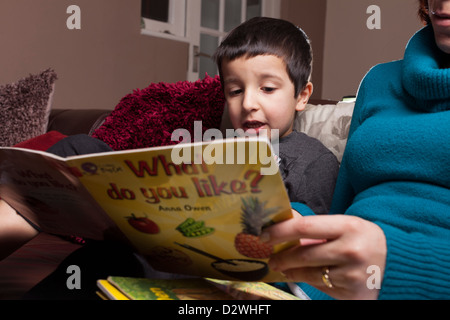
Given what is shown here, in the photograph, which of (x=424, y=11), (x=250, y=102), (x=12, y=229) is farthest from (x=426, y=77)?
(x=12, y=229)

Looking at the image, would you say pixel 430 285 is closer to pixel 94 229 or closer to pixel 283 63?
pixel 94 229

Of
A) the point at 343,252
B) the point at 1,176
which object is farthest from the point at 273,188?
the point at 1,176

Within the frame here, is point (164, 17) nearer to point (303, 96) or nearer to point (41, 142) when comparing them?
point (41, 142)

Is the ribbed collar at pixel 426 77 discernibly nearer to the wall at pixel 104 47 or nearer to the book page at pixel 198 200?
the book page at pixel 198 200

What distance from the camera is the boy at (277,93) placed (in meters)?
1.00

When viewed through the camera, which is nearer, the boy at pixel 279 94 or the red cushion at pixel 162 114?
the boy at pixel 279 94

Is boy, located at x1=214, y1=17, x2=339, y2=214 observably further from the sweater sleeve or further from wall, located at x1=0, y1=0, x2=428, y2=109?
wall, located at x1=0, y1=0, x2=428, y2=109

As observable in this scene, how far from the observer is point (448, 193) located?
0.69m

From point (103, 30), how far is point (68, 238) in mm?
1735

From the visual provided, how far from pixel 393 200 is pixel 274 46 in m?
0.52

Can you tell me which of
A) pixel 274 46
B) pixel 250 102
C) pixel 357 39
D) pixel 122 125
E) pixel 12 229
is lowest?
pixel 12 229

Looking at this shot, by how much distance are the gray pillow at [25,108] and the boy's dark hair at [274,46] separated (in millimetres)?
744

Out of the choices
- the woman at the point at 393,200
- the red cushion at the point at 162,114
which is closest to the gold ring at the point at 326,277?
the woman at the point at 393,200

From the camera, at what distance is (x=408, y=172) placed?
737mm
